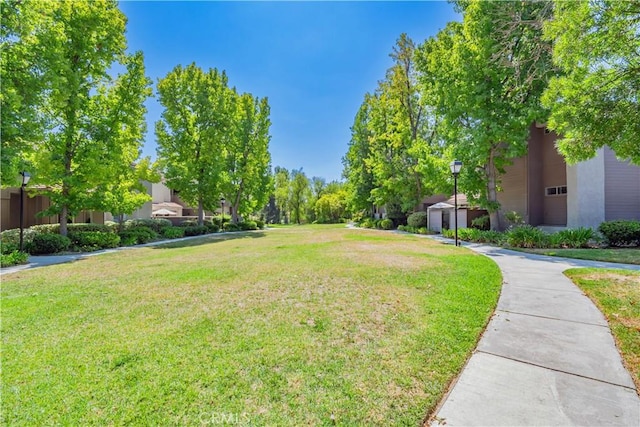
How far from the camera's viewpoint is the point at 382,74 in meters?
25.8

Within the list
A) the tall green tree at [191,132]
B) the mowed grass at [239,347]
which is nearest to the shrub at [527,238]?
the mowed grass at [239,347]

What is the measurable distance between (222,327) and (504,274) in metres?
6.49

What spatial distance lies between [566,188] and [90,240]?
23102 mm

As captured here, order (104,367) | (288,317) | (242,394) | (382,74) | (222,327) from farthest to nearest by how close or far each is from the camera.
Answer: (382,74)
(288,317)
(222,327)
(104,367)
(242,394)

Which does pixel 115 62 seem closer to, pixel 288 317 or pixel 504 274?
pixel 288 317

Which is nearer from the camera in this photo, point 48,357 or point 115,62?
point 48,357

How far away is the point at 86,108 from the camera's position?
13367 mm

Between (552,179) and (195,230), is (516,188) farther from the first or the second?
(195,230)

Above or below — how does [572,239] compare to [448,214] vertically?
below

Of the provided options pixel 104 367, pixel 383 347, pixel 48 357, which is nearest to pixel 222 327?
pixel 104 367

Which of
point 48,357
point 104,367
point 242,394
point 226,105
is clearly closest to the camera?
point 242,394

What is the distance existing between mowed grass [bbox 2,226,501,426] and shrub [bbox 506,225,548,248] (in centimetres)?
698

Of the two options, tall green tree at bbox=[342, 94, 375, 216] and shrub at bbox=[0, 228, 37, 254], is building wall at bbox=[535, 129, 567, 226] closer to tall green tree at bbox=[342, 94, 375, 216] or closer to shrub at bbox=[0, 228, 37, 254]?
tall green tree at bbox=[342, 94, 375, 216]

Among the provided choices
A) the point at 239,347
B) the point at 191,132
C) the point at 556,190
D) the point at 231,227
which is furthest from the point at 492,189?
the point at 231,227
